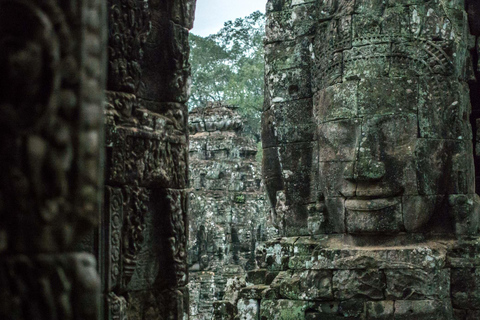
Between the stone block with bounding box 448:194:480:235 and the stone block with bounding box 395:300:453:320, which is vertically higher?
the stone block with bounding box 448:194:480:235

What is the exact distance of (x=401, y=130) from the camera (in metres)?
7.91

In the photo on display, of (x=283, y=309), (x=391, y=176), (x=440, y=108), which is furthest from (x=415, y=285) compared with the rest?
(x=440, y=108)

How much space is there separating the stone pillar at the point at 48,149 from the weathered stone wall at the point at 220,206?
688 inches

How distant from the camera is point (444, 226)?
813 cm

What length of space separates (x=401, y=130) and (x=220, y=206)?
12869 mm

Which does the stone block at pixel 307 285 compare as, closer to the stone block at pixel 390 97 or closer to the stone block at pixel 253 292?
the stone block at pixel 253 292

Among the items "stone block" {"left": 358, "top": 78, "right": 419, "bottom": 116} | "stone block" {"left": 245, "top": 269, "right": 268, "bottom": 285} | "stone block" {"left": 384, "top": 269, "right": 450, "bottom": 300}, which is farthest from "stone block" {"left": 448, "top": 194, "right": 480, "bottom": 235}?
"stone block" {"left": 245, "top": 269, "right": 268, "bottom": 285}

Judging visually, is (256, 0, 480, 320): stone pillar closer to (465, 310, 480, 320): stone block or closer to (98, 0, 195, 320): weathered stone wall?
(465, 310, 480, 320): stone block

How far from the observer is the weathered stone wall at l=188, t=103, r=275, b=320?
776 inches

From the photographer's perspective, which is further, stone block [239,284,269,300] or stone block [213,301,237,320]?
stone block [213,301,237,320]

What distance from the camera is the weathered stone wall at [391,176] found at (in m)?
7.78

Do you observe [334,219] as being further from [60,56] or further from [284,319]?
[60,56]

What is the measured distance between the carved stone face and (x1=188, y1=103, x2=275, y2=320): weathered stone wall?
1139 centimetres

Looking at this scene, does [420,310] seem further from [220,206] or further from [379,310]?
[220,206]
